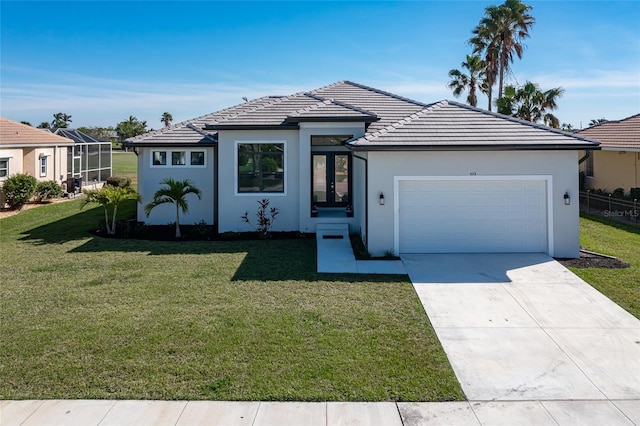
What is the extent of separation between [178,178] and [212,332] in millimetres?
10461

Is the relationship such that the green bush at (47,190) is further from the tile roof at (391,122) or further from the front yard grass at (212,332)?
the front yard grass at (212,332)

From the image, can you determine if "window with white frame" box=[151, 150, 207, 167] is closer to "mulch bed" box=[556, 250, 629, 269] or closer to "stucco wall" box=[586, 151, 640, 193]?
"mulch bed" box=[556, 250, 629, 269]

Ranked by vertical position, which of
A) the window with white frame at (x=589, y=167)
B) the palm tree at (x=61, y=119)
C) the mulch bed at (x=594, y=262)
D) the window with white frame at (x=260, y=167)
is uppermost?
the palm tree at (x=61, y=119)

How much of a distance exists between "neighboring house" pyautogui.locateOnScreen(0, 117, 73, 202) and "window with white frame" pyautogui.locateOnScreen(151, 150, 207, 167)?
9.54m

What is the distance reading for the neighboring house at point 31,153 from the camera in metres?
20.8

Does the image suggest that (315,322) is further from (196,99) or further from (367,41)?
(196,99)

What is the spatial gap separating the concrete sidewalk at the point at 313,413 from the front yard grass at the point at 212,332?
17cm

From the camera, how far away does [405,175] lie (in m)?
11.7

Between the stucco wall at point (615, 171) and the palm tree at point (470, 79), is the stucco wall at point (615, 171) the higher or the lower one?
the lower one

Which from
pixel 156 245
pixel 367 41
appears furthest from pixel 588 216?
pixel 156 245

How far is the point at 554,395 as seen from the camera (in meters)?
5.16

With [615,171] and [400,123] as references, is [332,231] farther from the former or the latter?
[615,171]

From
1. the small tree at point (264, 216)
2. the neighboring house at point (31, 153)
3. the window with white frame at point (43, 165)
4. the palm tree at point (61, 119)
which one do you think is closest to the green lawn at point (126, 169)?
the neighboring house at point (31, 153)

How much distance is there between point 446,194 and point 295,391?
8087 millimetres
